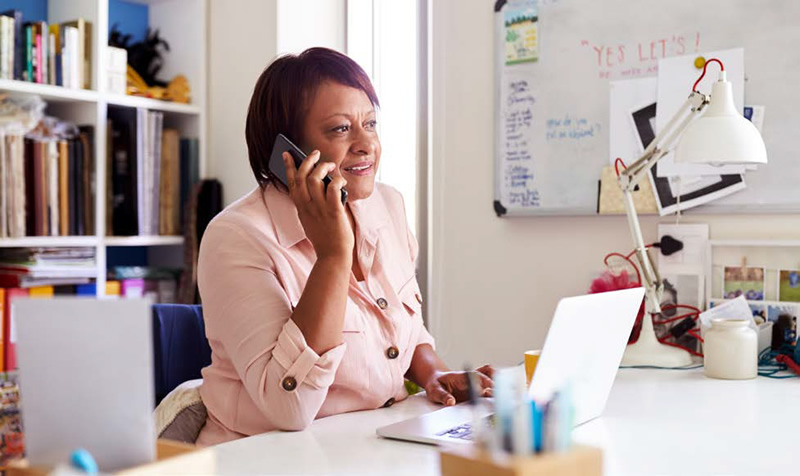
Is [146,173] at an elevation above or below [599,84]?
below

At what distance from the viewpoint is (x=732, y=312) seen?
1.99m

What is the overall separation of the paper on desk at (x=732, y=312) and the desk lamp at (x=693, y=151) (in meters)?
0.12

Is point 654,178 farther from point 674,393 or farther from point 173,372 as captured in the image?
point 173,372

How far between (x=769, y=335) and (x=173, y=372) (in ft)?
4.50

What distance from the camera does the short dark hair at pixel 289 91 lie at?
156 cm

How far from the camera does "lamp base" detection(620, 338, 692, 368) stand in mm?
1884

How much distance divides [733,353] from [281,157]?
39.8 inches

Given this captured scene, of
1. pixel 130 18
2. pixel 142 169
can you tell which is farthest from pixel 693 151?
pixel 130 18

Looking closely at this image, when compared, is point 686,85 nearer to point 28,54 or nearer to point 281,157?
point 281,157

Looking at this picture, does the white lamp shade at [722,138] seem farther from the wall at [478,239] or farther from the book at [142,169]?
the book at [142,169]

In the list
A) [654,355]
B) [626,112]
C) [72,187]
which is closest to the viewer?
[654,355]

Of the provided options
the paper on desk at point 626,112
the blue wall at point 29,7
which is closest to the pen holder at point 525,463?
the paper on desk at point 626,112

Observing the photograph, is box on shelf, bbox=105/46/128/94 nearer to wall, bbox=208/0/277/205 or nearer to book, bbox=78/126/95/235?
book, bbox=78/126/95/235

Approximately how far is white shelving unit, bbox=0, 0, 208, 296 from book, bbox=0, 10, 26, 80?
71 mm
